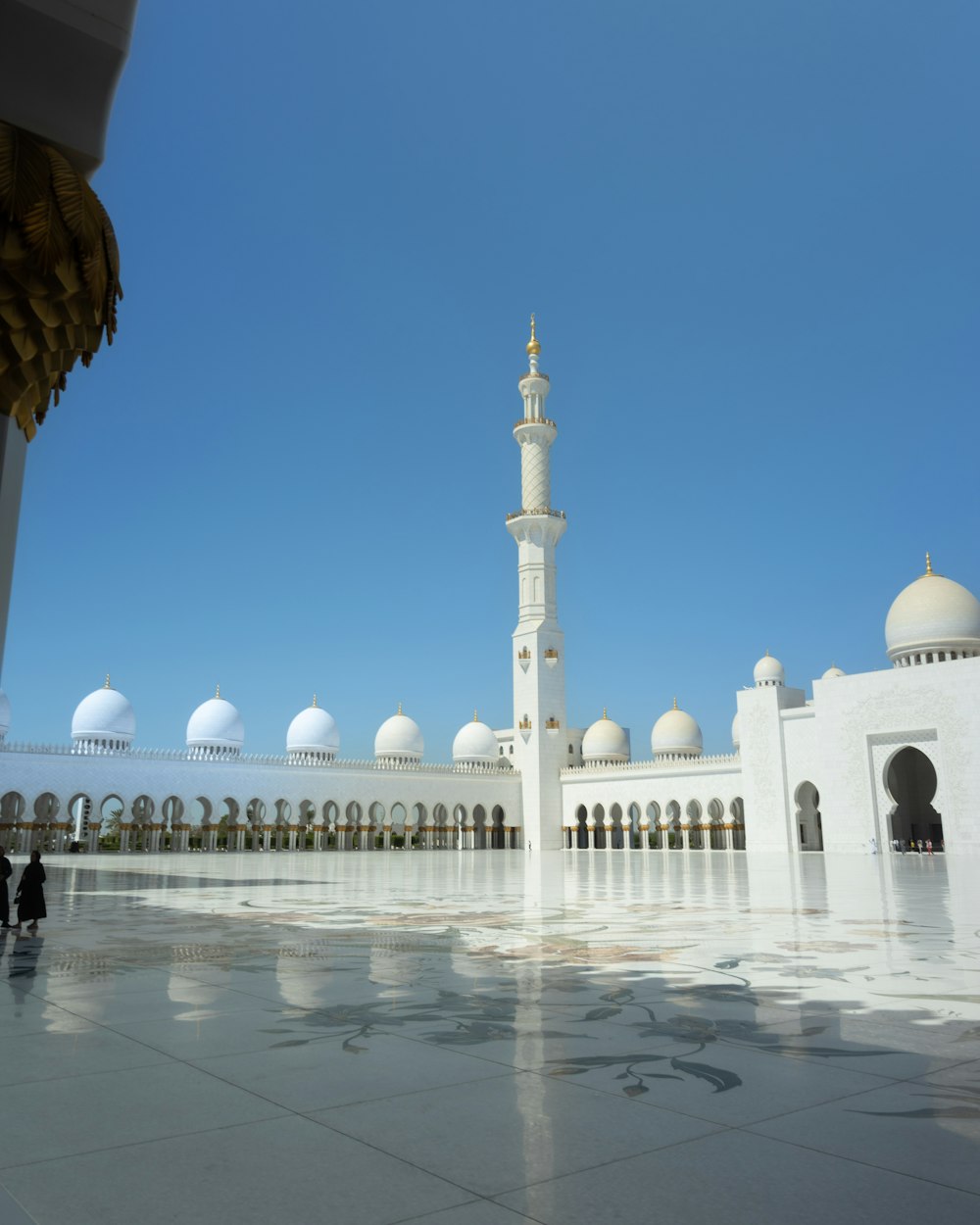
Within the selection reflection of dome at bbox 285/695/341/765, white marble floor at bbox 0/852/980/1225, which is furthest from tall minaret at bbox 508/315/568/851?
white marble floor at bbox 0/852/980/1225

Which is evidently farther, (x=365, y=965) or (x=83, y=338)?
(x=365, y=965)

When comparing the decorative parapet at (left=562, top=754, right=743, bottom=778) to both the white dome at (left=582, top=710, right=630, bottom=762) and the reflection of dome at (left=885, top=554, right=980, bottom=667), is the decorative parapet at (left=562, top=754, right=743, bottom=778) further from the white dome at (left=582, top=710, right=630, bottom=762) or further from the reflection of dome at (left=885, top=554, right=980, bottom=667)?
the reflection of dome at (left=885, top=554, right=980, bottom=667)

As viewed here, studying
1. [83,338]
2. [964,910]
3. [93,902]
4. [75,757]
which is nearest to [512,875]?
[93,902]

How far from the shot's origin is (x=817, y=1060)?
274cm

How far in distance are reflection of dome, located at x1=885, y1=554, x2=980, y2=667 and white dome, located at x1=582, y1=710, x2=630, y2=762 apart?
14.1m

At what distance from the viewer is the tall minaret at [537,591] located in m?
32.9

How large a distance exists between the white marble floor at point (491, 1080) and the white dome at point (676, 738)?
1260 inches

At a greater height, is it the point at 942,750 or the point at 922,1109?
the point at 942,750

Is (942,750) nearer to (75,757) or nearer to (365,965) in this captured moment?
(365,965)

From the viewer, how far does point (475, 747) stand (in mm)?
40875

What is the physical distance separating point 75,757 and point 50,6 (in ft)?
94.4

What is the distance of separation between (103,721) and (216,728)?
3861mm

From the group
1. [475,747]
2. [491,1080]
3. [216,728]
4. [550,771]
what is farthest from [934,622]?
[491,1080]

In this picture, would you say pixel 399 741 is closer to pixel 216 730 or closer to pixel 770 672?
pixel 216 730
